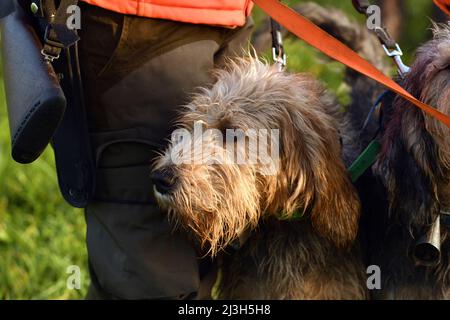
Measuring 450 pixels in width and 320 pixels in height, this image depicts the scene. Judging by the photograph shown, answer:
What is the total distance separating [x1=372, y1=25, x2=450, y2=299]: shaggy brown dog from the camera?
9.70 ft

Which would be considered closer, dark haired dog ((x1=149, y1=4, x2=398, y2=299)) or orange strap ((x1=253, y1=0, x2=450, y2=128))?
orange strap ((x1=253, y1=0, x2=450, y2=128))

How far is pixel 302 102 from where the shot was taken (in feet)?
10.6

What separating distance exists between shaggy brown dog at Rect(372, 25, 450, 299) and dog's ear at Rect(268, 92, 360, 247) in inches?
6.2

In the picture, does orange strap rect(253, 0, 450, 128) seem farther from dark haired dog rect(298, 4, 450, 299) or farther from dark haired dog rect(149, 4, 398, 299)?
dark haired dog rect(149, 4, 398, 299)

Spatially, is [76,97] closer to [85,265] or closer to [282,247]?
[282,247]

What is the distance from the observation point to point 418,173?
3.03 metres

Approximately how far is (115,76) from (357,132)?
1.04 meters

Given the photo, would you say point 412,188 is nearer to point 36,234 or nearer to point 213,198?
point 213,198

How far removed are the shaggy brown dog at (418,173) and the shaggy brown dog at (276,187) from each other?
7.0 inches

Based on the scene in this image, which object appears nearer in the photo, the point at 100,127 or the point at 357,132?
the point at 100,127

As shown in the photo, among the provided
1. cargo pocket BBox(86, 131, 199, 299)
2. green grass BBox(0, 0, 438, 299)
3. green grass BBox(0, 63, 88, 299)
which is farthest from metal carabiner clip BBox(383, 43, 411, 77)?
green grass BBox(0, 63, 88, 299)

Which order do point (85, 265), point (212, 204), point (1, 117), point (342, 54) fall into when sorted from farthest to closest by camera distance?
1. point (1, 117)
2. point (85, 265)
3. point (212, 204)
4. point (342, 54)
